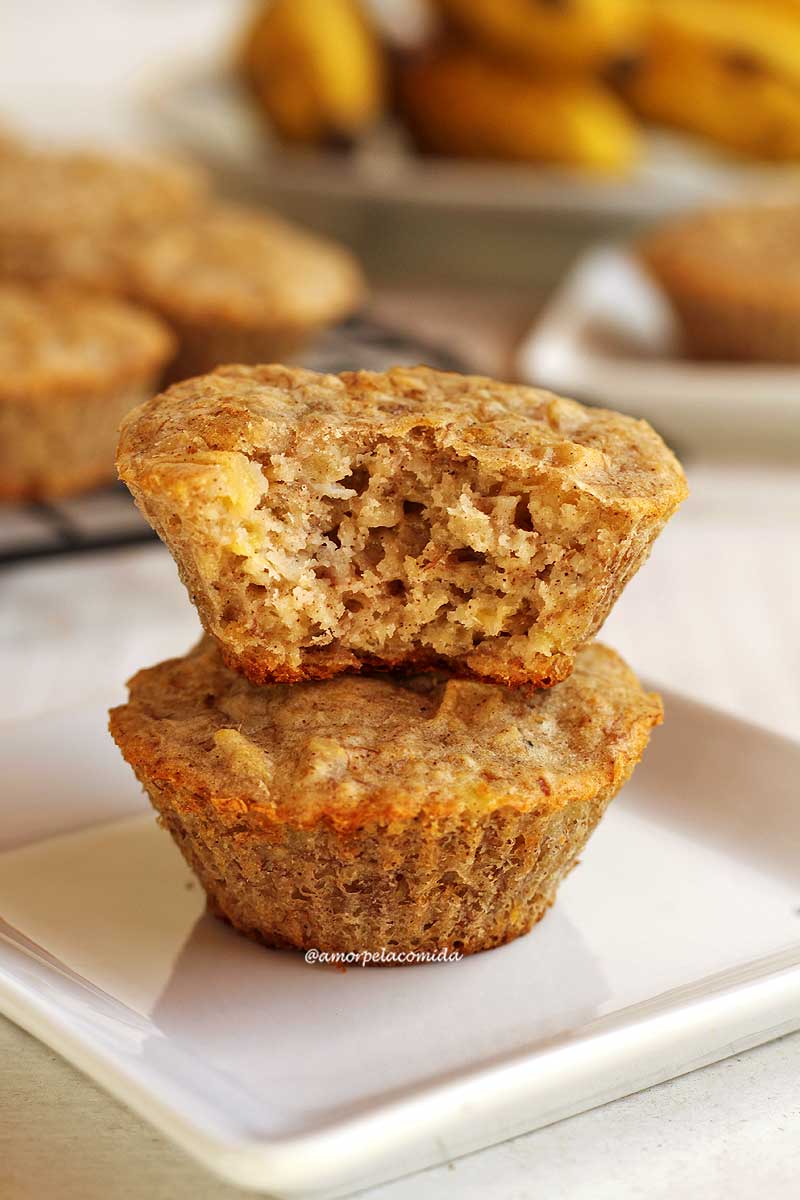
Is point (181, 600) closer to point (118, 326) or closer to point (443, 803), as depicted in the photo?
point (118, 326)

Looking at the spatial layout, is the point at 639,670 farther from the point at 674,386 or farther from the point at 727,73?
the point at 727,73

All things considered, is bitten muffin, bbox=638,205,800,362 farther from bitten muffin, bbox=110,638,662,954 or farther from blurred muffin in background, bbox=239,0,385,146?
bitten muffin, bbox=110,638,662,954

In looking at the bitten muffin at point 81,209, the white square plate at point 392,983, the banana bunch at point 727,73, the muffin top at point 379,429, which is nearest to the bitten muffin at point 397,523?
the muffin top at point 379,429

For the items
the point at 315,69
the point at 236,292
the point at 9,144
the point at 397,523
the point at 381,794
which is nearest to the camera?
the point at 381,794

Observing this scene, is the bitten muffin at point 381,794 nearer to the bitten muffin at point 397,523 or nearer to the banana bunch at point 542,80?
the bitten muffin at point 397,523

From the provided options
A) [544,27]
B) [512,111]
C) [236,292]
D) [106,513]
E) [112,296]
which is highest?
[544,27]

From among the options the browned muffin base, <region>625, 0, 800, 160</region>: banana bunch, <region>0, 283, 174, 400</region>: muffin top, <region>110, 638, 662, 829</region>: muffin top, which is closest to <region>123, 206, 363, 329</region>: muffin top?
<region>0, 283, 174, 400</region>: muffin top

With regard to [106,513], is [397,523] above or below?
above

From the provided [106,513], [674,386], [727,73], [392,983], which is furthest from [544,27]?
[392,983]
